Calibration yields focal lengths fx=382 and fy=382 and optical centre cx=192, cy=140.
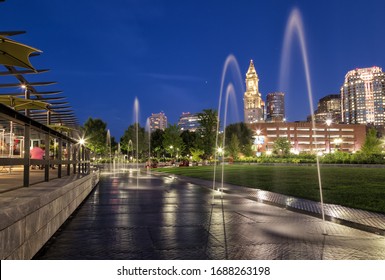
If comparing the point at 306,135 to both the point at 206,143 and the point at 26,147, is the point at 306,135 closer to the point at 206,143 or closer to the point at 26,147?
the point at 206,143

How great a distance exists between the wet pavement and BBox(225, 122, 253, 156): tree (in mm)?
85976

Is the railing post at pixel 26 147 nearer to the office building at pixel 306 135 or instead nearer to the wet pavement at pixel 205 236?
the wet pavement at pixel 205 236

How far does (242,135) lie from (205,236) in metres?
98.5

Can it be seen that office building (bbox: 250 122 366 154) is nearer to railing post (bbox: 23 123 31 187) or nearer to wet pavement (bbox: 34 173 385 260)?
wet pavement (bbox: 34 173 385 260)

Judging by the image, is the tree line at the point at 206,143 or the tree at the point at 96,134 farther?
the tree at the point at 96,134

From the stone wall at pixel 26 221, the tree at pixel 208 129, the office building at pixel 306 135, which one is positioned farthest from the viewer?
the office building at pixel 306 135

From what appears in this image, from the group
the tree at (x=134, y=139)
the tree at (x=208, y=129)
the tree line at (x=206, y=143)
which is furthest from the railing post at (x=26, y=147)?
the tree at (x=134, y=139)

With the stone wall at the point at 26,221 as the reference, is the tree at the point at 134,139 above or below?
above

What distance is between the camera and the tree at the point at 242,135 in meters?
97.1

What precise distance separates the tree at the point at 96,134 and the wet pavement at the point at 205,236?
268 feet

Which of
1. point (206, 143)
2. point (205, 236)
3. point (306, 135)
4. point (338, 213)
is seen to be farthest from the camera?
point (306, 135)

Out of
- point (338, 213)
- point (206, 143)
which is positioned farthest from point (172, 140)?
point (338, 213)

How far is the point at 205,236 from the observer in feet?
24.6

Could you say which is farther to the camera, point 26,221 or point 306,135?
point 306,135
